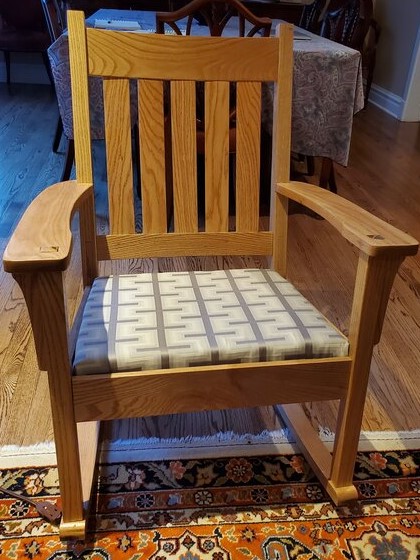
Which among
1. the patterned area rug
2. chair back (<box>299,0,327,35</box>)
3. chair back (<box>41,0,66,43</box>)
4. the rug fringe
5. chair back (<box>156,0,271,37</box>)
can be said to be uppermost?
chair back (<box>156,0,271,37</box>)

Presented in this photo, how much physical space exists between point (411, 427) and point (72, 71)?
101 centimetres

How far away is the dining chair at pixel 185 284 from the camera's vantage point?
740 mm

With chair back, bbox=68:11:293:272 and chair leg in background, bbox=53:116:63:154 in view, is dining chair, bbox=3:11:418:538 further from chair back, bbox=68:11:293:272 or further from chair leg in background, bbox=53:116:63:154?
chair leg in background, bbox=53:116:63:154

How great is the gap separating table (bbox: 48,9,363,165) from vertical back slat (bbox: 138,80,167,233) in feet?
3.25

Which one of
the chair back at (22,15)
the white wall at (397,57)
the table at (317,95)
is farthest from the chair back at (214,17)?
the chair back at (22,15)

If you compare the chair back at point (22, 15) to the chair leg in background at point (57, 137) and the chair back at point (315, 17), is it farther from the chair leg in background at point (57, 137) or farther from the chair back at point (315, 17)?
the chair back at point (315, 17)

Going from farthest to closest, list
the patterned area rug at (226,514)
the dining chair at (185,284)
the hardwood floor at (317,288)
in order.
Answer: the hardwood floor at (317,288) → the patterned area rug at (226,514) → the dining chair at (185,284)

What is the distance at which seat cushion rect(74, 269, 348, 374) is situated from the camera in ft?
2.46

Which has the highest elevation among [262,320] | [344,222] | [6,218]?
[344,222]

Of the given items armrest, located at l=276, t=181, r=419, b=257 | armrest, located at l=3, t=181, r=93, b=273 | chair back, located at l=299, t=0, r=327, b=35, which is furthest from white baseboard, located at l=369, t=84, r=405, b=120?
armrest, located at l=3, t=181, r=93, b=273

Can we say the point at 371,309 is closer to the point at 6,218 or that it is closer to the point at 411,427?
the point at 411,427

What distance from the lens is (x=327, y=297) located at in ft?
5.41

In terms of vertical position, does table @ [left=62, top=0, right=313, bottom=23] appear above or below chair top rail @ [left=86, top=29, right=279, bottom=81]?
below

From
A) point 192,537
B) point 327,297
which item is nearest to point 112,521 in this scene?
point 192,537
